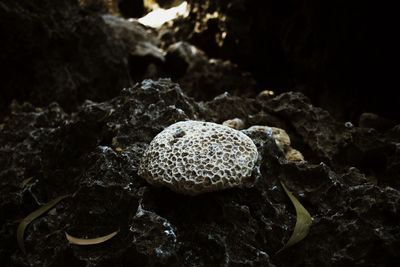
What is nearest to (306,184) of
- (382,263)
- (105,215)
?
(382,263)

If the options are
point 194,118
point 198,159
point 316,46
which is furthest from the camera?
point 316,46

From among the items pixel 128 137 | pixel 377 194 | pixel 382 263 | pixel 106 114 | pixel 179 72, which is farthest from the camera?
pixel 179 72

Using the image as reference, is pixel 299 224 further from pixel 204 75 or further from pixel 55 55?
pixel 204 75

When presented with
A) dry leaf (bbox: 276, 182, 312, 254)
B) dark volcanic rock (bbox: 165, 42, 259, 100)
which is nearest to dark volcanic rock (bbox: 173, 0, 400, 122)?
dark volcanic rock (bbox: 165, 42, 259, 100)

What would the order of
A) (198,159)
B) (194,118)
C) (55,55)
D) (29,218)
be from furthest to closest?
(55,55), (194,118), (29,218), (198,159)

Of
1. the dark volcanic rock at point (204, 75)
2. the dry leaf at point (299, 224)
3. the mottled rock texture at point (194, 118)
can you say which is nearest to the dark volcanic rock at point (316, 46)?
the mottled rock texture at point (194, 118)

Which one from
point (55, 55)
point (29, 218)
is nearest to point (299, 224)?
point (29, 218)

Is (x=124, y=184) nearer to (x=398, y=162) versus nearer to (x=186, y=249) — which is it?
(x=186, y=249)
